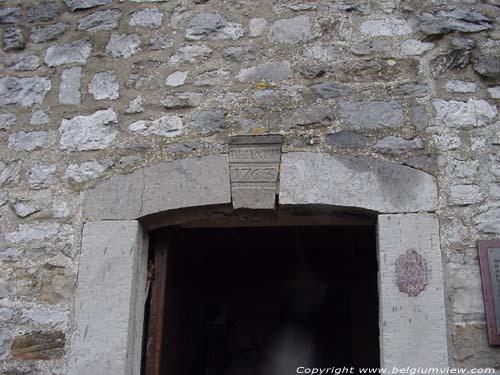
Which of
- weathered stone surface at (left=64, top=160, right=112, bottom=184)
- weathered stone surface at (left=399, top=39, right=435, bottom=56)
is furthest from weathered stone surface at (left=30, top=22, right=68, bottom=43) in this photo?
weathered stone surface at (left=399, top=39, right=435, bottom=56)

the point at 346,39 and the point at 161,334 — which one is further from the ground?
the point at 346,39

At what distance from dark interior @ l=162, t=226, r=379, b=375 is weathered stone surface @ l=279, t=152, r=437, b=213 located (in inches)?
51.0

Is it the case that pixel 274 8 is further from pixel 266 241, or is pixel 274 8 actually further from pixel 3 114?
pixel 266 241

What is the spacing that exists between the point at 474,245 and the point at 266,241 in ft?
6.67

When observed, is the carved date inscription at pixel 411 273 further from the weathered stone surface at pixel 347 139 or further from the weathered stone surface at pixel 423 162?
the weathered stone surface at pixel 347 139

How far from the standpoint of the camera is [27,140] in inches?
133

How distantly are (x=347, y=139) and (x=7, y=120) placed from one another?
5.53 feet

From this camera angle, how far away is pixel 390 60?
10.6 feet

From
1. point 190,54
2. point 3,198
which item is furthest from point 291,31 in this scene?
point 3,198

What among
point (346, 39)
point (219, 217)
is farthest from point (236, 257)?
point (346, 39)

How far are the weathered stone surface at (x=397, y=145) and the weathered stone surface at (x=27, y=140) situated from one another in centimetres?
160

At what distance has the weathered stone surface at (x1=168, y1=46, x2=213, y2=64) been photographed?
336cm

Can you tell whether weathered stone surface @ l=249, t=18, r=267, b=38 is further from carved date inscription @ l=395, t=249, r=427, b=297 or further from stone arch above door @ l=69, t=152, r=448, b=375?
carved date inscription @ l=395, t=249, r=427, b=297

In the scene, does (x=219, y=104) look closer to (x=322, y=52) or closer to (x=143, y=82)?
(x=143, y=82)
